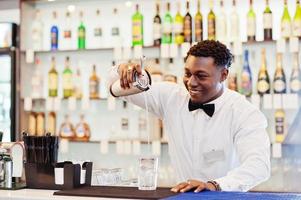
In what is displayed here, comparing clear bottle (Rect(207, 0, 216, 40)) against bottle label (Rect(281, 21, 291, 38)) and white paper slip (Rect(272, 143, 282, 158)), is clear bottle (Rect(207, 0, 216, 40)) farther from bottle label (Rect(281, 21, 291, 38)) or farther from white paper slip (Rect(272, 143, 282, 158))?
white paper slip (Rect(272, 143, 282, 158))

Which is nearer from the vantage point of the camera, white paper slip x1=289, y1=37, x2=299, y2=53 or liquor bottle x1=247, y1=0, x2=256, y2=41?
white paper slip x1=289, y1=37, x2=299, y2=53

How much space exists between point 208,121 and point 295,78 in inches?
74.0

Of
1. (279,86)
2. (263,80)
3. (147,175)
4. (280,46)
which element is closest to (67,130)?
(263,80)

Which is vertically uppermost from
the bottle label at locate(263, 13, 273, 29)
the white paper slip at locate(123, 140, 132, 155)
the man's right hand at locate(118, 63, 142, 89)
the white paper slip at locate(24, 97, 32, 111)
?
the bottle label at locate(263, 13, 273, 29)

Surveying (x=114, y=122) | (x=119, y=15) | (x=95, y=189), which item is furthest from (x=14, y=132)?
(x=95, y=189)

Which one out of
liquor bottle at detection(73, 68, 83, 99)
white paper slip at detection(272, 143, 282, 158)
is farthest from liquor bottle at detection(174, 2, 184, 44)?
white paper slip at detection(272, 143, 282, 158)

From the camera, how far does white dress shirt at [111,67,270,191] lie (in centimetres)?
225

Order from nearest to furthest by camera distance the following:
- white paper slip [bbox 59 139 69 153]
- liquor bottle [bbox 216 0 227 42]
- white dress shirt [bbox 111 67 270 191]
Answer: white dress shirt [bbox 111 67 270 191] → liquor bottle [bbox 216 0 227 42] → white paper slip [bbox 59 139 69 153]

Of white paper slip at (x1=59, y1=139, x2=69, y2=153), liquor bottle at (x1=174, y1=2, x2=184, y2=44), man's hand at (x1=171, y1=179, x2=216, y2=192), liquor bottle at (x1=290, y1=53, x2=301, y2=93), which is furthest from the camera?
white paper slip at (x1=59, y1=139, x2=69, y2=153)

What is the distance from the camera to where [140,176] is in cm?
192

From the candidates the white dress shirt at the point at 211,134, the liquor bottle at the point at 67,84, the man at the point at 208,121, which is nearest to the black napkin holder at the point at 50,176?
the man at the point at 208,121

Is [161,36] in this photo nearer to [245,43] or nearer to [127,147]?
[245,43]

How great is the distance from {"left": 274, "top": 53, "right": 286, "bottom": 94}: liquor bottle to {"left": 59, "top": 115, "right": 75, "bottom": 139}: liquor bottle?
1.81 metres

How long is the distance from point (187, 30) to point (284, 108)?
3.28ft
